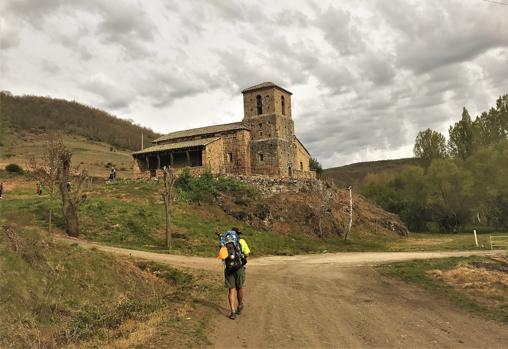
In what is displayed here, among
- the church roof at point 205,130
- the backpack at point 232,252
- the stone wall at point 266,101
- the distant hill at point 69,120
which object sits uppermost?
the distant hill at point 69,120

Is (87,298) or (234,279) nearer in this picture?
(234,279)

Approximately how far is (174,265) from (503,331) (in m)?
11.8

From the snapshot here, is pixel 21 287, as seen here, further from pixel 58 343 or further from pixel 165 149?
pixel 165 149

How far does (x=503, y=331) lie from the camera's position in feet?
28.7

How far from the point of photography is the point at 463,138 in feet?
193

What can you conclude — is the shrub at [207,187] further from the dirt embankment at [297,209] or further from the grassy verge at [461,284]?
the grassy verge at [461,284]

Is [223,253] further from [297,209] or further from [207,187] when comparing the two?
[207,187]

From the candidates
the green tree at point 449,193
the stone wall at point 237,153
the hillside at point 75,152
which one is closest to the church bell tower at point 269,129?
the stone wall at point 237,153

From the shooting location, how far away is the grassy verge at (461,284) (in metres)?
10.9

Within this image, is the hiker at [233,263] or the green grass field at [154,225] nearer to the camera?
the hiker at [233,263]

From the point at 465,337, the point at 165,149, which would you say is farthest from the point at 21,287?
the point at 165,149

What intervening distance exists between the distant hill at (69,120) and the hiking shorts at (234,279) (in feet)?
314

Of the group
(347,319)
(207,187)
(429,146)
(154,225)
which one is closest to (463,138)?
(429,146)

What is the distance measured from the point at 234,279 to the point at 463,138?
5842 cm
